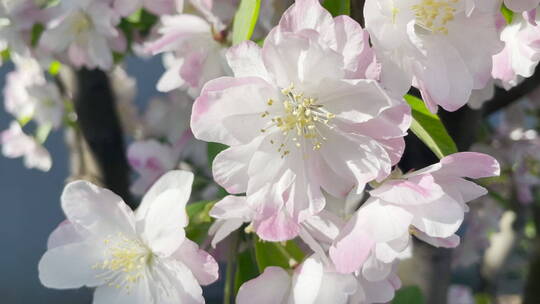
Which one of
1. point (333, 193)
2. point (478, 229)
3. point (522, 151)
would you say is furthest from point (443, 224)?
point (478, 229)

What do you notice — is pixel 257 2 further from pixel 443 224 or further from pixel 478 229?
pixel 478 229

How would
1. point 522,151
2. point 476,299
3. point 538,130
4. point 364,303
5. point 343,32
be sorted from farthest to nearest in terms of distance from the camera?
point 476,299 → point 538,130 → point 522,151 → point 364,303 → point 343,32

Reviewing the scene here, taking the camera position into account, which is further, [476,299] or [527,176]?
[476,299]

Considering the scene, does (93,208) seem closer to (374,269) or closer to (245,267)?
(245,267)

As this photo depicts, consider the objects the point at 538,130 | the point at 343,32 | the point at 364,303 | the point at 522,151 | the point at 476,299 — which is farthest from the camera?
the point at 476,299

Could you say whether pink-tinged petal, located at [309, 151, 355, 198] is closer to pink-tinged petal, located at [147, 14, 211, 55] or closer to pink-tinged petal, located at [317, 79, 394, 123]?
pink-tinged petal, located at [317, 79, 394, 123]

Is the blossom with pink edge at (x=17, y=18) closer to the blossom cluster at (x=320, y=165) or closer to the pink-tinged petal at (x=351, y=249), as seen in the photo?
the blossom cluster at (x=320, y=165)
